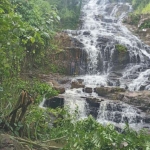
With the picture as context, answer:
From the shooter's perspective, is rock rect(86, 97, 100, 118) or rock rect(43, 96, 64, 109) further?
rock rect(86, 97, 100, 118)

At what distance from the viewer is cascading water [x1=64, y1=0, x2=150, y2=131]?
35.8 feet

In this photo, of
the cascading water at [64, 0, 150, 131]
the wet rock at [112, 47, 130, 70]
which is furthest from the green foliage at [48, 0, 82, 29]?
the wet rock at [112, 47, 130, 70]

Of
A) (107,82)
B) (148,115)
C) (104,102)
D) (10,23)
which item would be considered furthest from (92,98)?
(10,23)

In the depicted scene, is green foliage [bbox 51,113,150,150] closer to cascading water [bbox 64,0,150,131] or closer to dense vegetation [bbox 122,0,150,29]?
cascading water [bbox 64,0,150,131]

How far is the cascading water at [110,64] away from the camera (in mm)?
10914

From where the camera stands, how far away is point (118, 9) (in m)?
28.9

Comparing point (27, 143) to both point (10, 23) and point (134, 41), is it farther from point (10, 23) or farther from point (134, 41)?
point (134, 41)

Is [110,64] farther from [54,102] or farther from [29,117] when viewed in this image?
[29,117]

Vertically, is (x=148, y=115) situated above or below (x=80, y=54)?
below

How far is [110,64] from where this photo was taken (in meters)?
17.7

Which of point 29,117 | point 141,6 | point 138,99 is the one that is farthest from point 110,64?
point 29,117

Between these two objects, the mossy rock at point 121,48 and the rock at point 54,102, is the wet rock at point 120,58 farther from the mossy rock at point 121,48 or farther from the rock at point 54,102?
the rock at point 54,102

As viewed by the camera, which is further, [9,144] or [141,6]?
[141,6]

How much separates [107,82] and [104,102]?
143 inches
